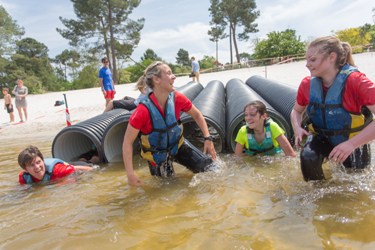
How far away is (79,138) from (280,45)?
97.3 feet

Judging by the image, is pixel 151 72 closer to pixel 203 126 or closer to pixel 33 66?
pixel 203 126

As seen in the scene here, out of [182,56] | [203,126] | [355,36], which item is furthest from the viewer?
[182,56]

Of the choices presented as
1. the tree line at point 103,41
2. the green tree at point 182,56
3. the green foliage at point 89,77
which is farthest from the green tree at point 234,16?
the green tree at point 182,56

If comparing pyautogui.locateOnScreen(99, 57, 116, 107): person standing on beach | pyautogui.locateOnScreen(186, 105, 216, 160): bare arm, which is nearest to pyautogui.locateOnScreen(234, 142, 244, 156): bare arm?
pyautogui.locateOnScreen(186, 105, 216, 160): bare arm

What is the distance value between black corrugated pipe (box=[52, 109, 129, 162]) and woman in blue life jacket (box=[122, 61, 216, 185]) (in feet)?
4.60

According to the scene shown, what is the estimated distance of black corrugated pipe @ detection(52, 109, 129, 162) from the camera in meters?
4.93

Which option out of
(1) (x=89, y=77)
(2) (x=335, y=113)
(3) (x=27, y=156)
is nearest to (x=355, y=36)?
(1) (x=89, y=77)

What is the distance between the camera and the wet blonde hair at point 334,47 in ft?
9.37

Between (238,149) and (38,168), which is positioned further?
(238,149)

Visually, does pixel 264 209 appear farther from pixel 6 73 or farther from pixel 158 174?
pixel 6 73

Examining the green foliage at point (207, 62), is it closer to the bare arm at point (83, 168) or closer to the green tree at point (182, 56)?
the green tree at point (182, 56)

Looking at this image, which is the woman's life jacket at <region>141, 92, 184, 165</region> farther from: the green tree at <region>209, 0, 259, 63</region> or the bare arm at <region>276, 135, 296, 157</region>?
the green tree at <region>209, 0, 259, 63</region>

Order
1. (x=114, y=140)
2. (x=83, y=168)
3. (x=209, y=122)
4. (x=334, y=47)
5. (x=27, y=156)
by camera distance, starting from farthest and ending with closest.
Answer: (x=114, y=140) → (x=209, y=122) → (x=83, y=168) → (x=27, y=156) → (x=334, y=47)

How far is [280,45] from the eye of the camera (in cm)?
3234
